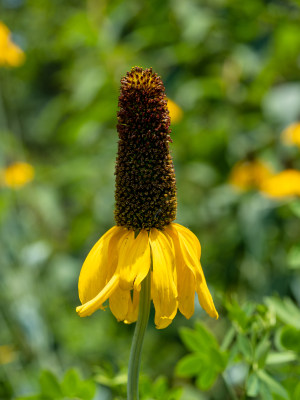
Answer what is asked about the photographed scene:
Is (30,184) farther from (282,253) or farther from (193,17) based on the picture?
(282,253)

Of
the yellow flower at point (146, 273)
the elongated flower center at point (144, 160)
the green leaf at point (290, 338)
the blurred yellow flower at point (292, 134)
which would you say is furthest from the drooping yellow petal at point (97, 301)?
the blurred yellow flower at point (292, 134)

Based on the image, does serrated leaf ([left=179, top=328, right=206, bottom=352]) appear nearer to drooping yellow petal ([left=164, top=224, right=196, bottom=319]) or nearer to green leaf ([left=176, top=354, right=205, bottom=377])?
green leaf ([left=176, top=354, right=205, bottom=377])

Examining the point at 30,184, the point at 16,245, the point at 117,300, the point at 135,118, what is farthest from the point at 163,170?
the point at 30,184

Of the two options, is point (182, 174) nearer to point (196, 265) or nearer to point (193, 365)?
point (193, 365)

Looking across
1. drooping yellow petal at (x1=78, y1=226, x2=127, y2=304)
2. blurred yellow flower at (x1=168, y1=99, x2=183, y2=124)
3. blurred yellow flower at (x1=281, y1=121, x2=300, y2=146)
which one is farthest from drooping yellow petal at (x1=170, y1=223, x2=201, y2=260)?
blurred yellow flower at (x1=168, y1=99, x2=183, y2=124)

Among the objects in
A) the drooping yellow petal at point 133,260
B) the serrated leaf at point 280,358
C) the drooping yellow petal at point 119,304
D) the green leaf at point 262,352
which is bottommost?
the serrated leaf at point 280,358

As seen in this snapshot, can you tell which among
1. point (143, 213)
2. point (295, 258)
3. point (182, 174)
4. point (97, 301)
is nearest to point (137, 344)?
point (97, 301)

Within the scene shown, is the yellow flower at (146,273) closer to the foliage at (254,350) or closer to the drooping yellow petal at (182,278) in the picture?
the drooping yellow petal at (182,278)
